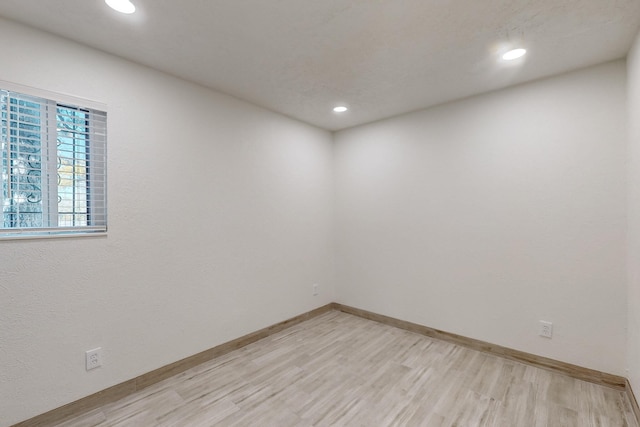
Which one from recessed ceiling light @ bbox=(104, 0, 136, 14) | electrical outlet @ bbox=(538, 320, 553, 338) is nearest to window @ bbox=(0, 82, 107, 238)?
recessed ceiling light @ bbox=(104, 0, 136, 14)

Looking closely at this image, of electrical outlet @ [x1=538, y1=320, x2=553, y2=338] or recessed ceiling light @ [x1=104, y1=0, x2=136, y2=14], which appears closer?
recessed ceiling light @ [x1=104, y1=0, x2=136, y2=14]

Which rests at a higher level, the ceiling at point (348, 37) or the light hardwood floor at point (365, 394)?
the ceiling at point (348, 37)

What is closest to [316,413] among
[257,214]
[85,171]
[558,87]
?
[257,214]

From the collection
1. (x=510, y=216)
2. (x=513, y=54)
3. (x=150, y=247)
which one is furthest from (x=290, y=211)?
(x=513, y=54)

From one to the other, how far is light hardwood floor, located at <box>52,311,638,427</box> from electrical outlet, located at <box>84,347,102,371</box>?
295mm

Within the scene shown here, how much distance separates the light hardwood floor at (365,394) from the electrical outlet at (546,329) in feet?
0.97

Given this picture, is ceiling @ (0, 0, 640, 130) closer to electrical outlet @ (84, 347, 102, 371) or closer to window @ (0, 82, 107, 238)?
window @ (0, 82, 107, 238)

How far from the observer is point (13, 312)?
5.57ft

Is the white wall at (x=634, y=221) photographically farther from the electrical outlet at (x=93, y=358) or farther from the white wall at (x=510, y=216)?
the electrical outlet at (x=93, y=358)

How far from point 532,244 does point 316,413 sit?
7.28 ft

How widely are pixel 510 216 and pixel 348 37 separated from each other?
206cm

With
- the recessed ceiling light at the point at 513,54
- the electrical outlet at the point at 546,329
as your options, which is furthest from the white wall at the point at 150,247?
the electrical outlet at the point at 546,329

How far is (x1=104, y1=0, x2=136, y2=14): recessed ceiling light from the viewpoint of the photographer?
156cm

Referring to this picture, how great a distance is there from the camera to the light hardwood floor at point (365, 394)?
1.87 metres
